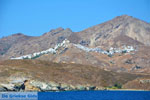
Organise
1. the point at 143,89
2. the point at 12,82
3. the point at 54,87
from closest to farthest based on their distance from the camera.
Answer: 1. the point at 12,82
2. the point at 54,87
3. the point at 143,89

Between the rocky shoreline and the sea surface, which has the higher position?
the rocky shoreline

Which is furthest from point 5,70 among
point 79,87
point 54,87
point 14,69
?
point 79,87

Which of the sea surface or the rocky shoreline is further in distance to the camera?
the rocky shoreline

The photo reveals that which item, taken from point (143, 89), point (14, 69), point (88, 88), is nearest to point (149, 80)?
point (143, 89)

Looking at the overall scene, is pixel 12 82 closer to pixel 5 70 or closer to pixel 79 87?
pixel 5 70

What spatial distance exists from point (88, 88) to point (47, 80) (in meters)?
30.3

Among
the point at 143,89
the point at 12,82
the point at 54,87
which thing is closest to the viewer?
the point at 12,82

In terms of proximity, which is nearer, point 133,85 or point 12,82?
point 12,82

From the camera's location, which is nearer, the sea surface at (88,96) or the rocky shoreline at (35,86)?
the sea surface at (88,96)

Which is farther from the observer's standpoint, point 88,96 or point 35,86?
point 35,86

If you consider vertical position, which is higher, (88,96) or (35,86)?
(35,86)

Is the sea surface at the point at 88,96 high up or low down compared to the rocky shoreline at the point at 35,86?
down

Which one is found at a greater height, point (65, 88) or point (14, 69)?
point (14, 69)

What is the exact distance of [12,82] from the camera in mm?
163375
